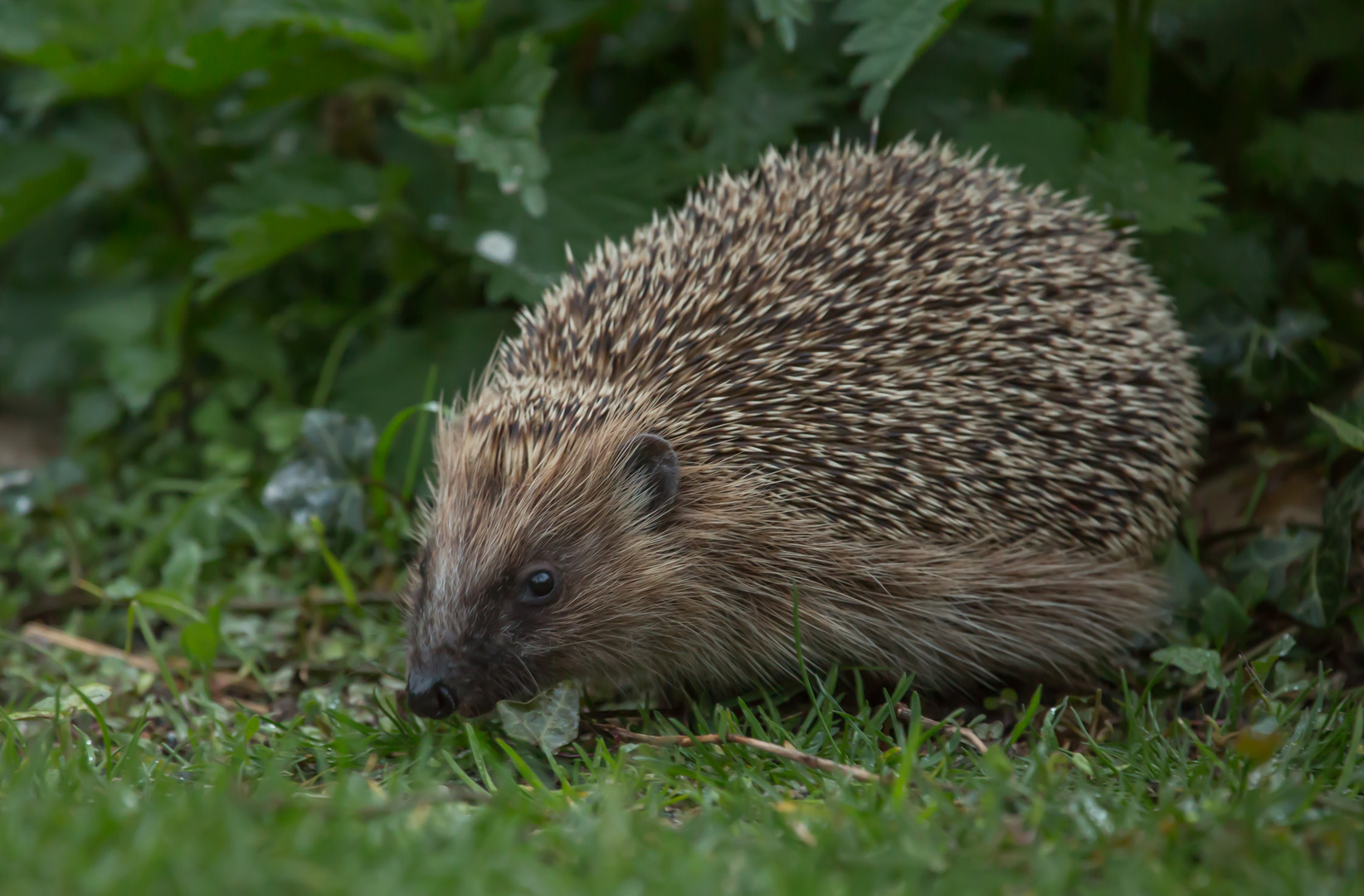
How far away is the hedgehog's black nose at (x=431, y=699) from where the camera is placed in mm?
3465

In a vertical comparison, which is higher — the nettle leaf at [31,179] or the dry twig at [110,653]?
the nettle leaf at [31,179]

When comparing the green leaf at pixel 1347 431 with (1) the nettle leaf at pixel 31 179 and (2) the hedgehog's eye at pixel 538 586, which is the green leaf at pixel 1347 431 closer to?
(2) the hedgehog's eye at pixel 538 586

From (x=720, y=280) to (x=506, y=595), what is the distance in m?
1.26

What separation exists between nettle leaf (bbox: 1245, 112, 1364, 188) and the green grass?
2.13 meters

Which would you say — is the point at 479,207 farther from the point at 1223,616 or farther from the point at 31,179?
the point at 1223,616

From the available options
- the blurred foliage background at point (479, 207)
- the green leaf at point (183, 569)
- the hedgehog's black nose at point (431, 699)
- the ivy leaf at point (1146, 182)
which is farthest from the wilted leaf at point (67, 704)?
the ivy leaf at point (1146, 182)

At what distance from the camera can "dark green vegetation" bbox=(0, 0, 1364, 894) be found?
2617mm

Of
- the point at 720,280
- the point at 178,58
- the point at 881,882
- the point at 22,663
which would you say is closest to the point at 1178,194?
the point at 720,280

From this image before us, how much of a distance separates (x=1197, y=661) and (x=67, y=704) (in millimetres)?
3655

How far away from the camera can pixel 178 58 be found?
16.7ft

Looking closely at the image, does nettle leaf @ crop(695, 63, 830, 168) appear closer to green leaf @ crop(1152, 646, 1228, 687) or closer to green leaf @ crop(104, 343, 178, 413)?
green leaf @ crop(1152, 646, 1228, 687)

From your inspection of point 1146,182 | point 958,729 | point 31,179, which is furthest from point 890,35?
point 31,179

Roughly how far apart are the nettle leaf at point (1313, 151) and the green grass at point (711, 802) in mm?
2132

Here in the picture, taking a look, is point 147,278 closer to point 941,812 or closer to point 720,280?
point 720,280
